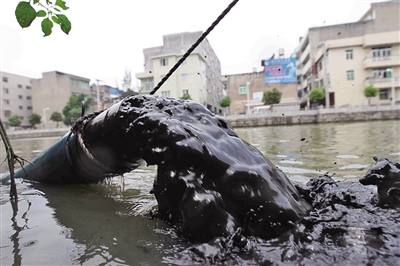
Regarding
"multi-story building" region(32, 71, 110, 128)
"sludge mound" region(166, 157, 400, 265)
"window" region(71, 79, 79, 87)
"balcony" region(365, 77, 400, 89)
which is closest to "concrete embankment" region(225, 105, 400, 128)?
"balcony" region(365, 77, 400, 89)

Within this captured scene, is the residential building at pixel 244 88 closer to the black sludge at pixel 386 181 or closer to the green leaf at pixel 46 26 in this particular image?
the black sludge at pixel 386 181

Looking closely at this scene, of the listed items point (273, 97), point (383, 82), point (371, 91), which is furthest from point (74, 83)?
point (383, 82)

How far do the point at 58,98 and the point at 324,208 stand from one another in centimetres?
4723

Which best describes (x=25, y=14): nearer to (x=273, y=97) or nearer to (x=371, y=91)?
(x=371, y=91)

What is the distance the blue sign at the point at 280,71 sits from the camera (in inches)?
1411

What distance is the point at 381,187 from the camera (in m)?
1.49

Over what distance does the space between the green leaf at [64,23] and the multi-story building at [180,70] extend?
29.0m

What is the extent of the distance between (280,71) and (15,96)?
4012cm

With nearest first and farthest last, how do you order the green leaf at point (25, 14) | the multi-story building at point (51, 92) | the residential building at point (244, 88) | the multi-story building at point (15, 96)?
the green leaf at point (25, 14) < the residential building at point (244, 88) < the multi-story building at point (51, 92) < the multi-story building at point (15, 96)

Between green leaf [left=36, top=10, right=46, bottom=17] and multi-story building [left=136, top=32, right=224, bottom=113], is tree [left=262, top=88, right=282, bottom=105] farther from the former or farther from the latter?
green leaf [left=36, top=10, right=46, bottom=17]

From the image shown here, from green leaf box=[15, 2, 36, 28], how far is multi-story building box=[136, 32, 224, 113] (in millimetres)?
29075

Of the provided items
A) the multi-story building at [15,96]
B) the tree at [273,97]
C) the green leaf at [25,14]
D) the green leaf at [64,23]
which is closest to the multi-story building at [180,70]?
the tree at [273,97]

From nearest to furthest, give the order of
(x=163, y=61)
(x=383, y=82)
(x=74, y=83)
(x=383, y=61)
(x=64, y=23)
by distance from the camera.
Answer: (x=64, y=23) → (x=383, y=61) → (x=383, y=82) → (x=163, y=61) → (x=74, y=83)

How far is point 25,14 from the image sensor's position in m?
1.08
